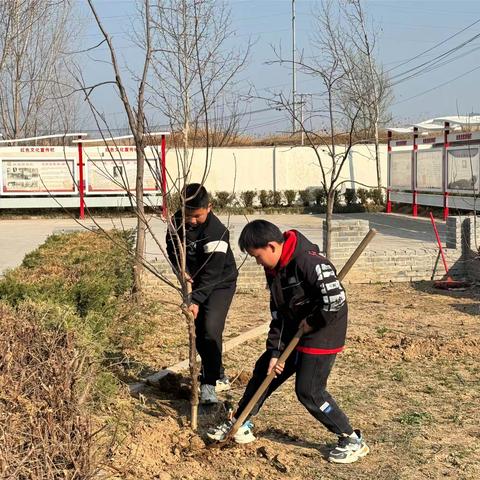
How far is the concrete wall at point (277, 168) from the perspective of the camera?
23141 millimetres

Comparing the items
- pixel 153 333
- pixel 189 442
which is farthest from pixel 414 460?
pixel 153 333

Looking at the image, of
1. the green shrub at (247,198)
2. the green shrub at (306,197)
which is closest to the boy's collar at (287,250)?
the green shrub at (247,198)

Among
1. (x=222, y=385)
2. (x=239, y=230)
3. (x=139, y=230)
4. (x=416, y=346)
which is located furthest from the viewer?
(x=239, y=230)

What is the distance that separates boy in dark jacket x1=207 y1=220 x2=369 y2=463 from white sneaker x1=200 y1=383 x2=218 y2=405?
1.88 feet

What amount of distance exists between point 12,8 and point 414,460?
593 inches

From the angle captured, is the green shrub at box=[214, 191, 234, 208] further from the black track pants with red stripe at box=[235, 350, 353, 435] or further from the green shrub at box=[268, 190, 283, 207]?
the black track pants with red stripe at box=[235, 350, 353, 435]

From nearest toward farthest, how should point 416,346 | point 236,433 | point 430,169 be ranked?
point 236,433 → point 416,346 → point 430,169

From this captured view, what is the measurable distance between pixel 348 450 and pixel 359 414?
83cm

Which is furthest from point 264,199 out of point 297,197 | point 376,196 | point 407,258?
point 407,258

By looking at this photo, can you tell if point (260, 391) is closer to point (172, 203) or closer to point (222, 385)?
point (222, 385)

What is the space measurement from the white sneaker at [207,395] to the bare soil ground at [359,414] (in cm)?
6

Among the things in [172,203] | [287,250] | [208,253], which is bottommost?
[208,253]

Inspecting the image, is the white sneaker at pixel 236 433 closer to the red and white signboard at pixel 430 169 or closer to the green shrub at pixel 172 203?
the green shrub at pixel 172 203

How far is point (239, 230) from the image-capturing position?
1476 centimetres
